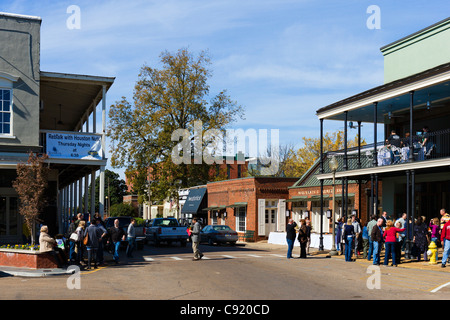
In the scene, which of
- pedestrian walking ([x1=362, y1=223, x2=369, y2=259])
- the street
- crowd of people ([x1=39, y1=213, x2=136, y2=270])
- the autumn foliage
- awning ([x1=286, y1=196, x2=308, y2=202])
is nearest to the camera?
the street

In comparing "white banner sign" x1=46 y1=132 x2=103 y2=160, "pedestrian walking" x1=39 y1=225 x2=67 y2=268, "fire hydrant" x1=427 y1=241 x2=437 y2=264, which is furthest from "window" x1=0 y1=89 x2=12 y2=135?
"fire hydrant" x1=427 y1=241 x2=437 y2=264

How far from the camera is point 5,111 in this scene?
977 inches

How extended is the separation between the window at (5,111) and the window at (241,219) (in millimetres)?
21798

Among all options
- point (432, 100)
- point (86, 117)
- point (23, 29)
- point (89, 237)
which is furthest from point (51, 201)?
point (432, 100)

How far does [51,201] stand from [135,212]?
213 feet

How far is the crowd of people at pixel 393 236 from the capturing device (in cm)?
1953

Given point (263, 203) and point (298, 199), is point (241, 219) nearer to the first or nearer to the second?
point (263, 203)

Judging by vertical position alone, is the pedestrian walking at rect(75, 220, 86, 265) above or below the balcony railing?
below

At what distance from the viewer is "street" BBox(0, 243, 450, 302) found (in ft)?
41.8

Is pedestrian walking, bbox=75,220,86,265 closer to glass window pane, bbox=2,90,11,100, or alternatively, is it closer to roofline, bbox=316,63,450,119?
glass window pane, bbox=2,90,11,100

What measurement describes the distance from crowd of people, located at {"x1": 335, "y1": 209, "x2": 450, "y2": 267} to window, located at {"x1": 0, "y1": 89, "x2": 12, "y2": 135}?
15379mm

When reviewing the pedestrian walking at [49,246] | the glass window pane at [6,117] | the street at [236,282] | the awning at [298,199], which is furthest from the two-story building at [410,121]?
the glass window pane at [6,117]

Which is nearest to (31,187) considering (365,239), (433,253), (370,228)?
(370,228)

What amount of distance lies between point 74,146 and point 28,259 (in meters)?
8.94
